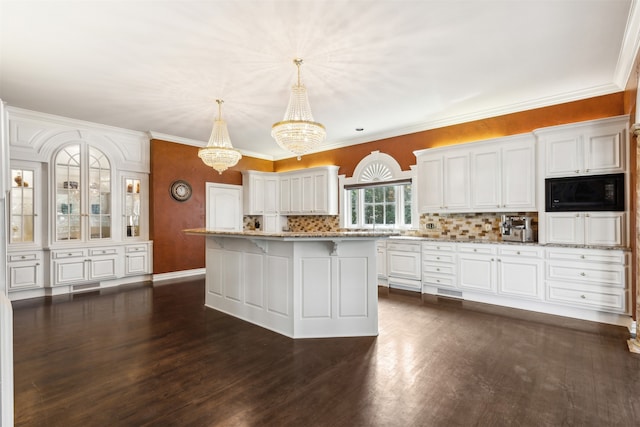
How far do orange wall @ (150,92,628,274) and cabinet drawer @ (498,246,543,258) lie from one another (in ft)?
5.92

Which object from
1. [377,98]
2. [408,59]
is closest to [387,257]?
[377,98]

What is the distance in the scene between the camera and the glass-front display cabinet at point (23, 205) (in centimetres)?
502

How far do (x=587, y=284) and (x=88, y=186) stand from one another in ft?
25.5

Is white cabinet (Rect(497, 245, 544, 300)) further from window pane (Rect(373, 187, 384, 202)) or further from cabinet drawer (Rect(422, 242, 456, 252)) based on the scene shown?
window pane (Rect(373, 187, 384, 202))

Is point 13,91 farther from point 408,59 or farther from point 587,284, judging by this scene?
point 587,284

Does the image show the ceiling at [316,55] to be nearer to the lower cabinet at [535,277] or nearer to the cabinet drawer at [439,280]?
the lower cabinet at [535,277]

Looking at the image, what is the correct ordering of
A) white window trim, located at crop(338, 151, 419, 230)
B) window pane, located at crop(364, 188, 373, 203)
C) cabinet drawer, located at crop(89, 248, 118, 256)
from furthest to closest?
1. window pane, located at crop(364, 188, 373, 203)
2. white window trim, located at crop(338, 151, 419, 230)
3. cabinet drawer, located at crop(89, 248, 118, 256)

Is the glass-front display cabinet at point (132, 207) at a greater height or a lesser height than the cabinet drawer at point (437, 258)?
greater

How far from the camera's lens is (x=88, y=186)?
572 cm

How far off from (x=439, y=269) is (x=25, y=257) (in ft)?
21.5

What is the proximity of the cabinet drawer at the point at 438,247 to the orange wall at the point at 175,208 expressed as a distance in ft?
15.4

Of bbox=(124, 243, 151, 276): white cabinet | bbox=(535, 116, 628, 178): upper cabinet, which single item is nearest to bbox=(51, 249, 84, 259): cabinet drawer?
bbox=(124, 243, 151, 276): white cabinet

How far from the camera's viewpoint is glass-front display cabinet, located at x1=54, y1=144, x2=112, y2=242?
5.43 metres

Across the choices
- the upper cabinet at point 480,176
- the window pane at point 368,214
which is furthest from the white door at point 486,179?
the window pane at point 368,214
